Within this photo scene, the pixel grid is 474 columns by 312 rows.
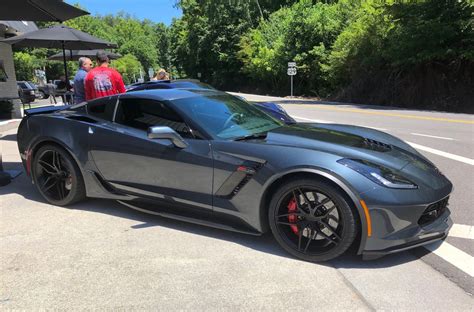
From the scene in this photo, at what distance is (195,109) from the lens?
429 cm

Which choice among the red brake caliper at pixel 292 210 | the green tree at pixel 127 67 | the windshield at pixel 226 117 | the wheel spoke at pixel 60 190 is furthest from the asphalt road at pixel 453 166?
the green tree at pixel 127 67

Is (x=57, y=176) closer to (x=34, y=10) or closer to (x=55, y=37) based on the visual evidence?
(x=34, y=10)

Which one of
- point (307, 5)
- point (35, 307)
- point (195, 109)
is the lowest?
point (35, 307)

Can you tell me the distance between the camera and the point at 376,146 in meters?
3.91

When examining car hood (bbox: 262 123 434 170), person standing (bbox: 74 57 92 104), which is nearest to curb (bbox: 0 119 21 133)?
person standing (bbox: 74 57 92 104)

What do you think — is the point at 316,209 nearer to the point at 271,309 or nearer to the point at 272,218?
the point at 272,218

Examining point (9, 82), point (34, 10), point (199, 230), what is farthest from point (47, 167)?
point (9, 82)

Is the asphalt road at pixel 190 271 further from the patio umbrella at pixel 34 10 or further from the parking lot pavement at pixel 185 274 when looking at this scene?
the patio umbrella at pixel 34 10

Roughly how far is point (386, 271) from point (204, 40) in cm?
5894

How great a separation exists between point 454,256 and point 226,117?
2381 mm

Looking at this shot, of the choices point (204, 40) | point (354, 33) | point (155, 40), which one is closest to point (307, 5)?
point (354, 33)

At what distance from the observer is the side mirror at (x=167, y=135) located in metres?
3.88

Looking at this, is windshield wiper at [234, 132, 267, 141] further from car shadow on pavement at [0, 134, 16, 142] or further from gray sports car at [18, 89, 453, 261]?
car shadow on pavement at [0, 134, 16, 142]

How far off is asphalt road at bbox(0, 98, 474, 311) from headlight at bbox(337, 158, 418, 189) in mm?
667
